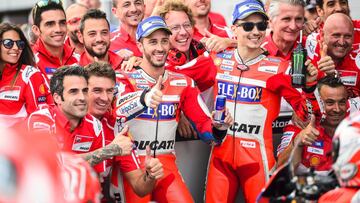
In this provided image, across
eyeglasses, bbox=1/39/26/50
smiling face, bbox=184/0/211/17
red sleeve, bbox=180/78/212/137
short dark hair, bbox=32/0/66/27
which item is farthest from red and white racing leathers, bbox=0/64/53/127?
smiling face, bbox=184/0/211/17

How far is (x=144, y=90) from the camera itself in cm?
756

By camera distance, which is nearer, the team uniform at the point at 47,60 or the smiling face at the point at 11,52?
the smiling face at the point at 11,52

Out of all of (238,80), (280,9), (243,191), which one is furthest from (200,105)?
(280,9)

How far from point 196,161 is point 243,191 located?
1.96ft

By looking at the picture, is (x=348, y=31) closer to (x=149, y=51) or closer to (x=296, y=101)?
(x=296, y=101)

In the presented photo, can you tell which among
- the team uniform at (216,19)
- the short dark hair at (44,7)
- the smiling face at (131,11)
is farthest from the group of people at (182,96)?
the team uniform at (216,19)

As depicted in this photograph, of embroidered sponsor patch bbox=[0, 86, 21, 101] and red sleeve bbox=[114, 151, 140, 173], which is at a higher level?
embroidered sponsor patch bbox=[0, 86, 21, 101]

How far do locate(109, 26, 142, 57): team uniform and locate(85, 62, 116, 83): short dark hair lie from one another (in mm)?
1527

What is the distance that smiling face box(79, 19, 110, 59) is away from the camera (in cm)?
880

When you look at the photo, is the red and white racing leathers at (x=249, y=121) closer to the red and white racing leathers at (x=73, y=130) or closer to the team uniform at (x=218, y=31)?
the red and white racing leathers at (x=73, y=130)

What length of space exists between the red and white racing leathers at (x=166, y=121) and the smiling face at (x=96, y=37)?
2.69 ft

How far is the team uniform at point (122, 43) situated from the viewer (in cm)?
950

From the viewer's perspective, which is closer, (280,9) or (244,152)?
(244,152)

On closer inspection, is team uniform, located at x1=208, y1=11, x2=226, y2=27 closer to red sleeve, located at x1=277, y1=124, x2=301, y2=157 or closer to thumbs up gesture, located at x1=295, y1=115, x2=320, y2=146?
red sleeve, located at x1=277, y1=124, x2=301, y2=157
